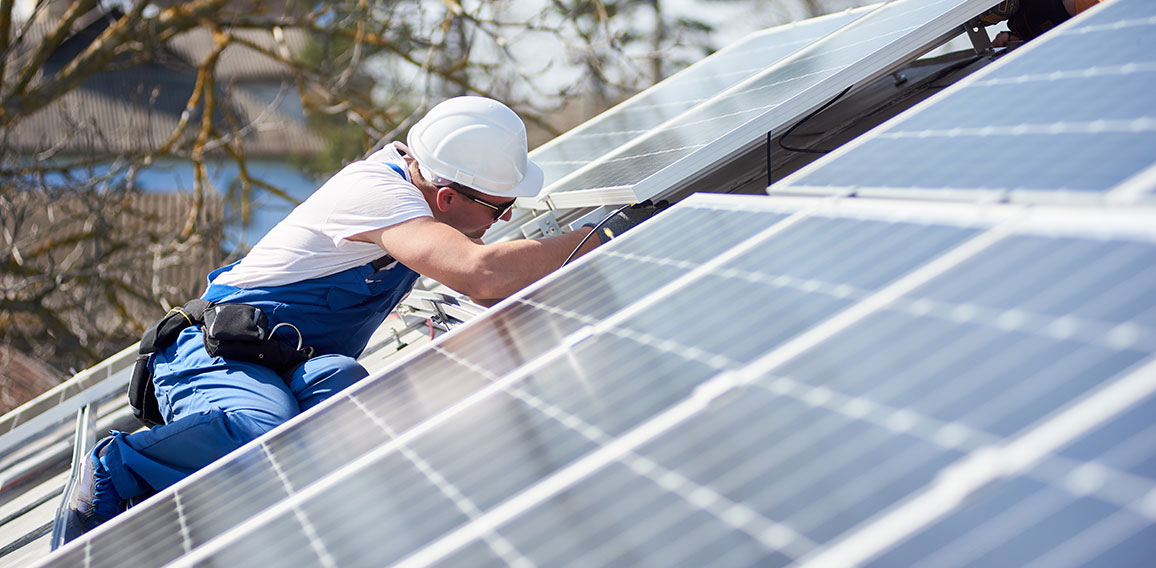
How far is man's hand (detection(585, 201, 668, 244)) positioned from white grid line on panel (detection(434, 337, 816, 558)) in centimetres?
206

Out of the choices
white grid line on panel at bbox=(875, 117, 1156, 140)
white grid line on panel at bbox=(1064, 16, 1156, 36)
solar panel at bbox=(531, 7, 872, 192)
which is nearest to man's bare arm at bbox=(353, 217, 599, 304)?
white grid line on panel at bbox=(875, 117, 1156, 140)

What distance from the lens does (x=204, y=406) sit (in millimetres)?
4152

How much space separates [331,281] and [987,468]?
3.52 m

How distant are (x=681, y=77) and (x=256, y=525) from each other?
6.24m

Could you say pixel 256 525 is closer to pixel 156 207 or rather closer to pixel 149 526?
pixel 149 526

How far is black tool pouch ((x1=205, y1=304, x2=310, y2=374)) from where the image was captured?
4266 mm

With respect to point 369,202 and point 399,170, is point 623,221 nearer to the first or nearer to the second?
point 399,170

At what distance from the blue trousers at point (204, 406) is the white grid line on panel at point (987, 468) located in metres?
2.92

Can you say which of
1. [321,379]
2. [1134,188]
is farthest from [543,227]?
[1134,188]

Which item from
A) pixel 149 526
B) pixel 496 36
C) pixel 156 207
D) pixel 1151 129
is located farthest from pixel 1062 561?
pixel 156 207

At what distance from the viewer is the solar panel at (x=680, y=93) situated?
21.6 ft

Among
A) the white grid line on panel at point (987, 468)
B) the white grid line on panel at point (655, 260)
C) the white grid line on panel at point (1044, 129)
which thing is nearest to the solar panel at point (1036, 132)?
the white grid line on panel at point (1044, 129)

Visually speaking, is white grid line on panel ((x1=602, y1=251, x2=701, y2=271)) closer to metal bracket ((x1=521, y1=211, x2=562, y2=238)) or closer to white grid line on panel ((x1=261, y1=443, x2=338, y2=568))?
white grid line on panel ((x1=261, y1=443, x2=338, y2=568))

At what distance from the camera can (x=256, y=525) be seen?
2.69 meters
